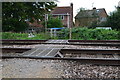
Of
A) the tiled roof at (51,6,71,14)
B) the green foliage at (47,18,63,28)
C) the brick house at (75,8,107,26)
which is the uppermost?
the tiled roof at (51,6,71,14)

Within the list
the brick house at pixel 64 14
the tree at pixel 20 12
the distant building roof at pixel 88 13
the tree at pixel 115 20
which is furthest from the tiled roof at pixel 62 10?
the tree at pixel 20 12

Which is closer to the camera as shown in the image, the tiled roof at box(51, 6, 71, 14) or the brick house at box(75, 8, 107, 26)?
the brick house at box(75, 8, 107, 26)

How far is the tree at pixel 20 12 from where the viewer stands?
24.7 m

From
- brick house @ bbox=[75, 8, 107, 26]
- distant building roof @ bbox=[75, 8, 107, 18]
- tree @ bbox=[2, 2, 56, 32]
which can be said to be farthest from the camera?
distant building roof @ bbox=[75, 8, 107, 18]

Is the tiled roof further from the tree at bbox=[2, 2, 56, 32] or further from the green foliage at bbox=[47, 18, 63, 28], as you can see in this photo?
the tree at bbox=[2, 2, 56, 32]

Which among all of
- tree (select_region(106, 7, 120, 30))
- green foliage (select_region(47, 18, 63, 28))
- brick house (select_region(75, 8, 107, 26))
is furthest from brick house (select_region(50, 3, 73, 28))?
tree (select_region(106, 7, 120, 30))

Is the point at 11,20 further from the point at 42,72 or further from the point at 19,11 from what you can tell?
the point at 42,72

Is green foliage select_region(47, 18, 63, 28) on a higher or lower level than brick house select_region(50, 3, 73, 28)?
lower

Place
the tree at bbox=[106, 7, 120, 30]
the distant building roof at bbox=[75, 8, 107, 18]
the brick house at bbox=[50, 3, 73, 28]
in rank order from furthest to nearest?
the distant building roof at bbox=[75, 8, 107, 18] < the brick house at bbox=[50, 3, 73, 28] < the tree at bbox=[106, 7, 120, 30]

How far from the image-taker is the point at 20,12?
25.2 m

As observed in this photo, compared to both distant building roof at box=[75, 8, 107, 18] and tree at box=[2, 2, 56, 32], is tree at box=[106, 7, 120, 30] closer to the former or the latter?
distant building roof at box=[75, 8, 107, 18]

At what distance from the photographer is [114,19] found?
3334 cm

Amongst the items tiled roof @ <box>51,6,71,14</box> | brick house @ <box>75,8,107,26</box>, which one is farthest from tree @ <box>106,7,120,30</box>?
tiled roof @ <box>51,6,71,14</box>

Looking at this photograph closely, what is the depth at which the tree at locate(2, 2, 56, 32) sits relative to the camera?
80.9ft
